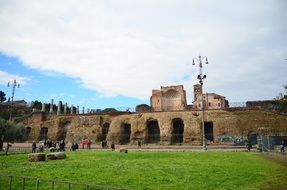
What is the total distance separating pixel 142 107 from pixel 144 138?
41.1ft

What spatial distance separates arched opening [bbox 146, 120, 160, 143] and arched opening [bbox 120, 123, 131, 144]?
11.8 ft

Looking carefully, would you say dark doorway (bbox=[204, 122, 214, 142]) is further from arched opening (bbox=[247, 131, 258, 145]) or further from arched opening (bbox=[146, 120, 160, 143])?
arched opening (bbox=[146, 120, 160, 143])

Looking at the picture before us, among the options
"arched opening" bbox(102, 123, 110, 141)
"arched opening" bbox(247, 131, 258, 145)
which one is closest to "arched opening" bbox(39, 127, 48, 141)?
"arched opening" bbox(102, 123, 110, 141)

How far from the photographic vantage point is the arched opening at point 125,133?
47409 mm

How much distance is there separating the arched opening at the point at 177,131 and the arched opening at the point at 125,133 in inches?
304

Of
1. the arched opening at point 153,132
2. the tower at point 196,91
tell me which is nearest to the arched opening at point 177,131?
the arched opening at point 153,132

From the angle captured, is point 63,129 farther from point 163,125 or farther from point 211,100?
point 211,100

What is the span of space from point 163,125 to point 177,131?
3.59 meters

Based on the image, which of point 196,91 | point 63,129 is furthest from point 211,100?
point 63,129

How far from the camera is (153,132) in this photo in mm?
47625

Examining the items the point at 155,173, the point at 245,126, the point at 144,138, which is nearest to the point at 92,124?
Answer: the point at 144,138

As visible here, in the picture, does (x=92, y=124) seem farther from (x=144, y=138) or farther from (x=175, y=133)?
(x=175, y=133)

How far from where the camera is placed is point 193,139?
4162 cm

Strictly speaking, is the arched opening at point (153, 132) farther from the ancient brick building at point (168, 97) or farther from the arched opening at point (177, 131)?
the ancient brick building at point (168, 97)
